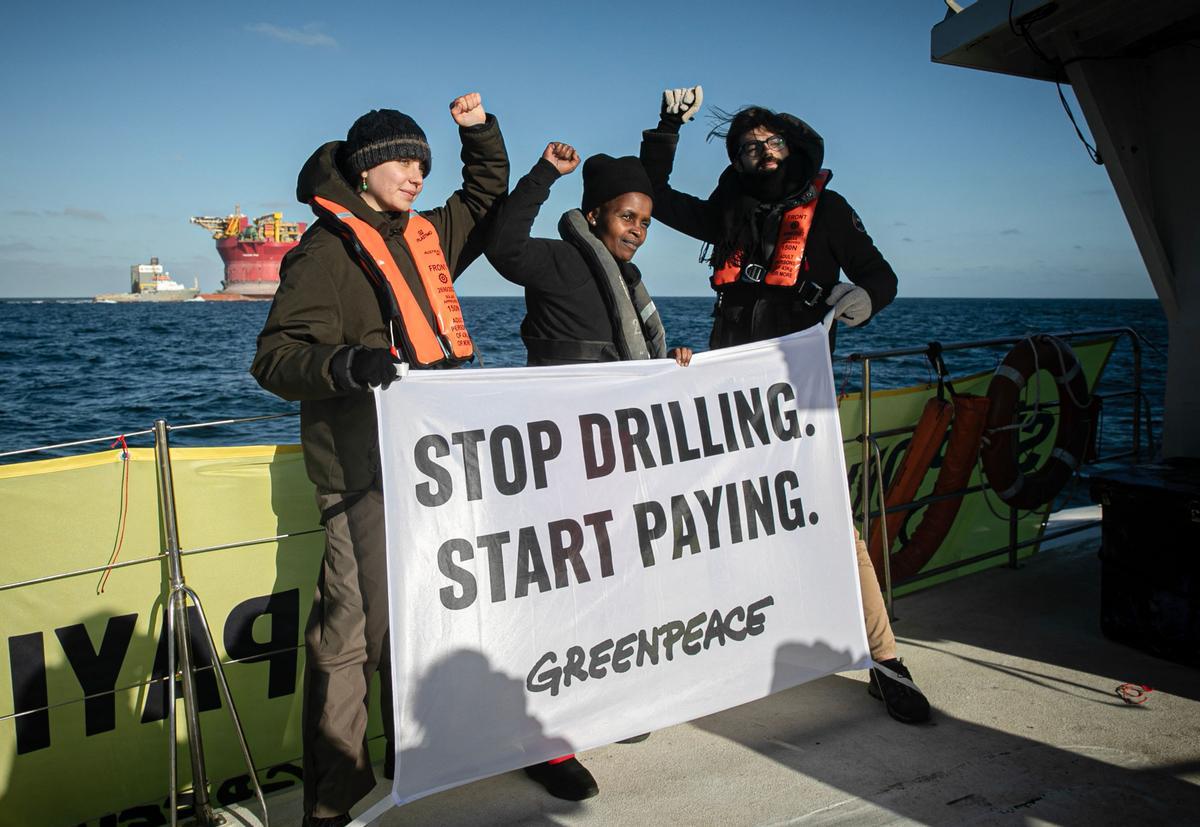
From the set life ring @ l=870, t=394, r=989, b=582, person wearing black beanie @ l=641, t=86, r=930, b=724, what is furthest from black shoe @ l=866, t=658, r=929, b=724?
life ring @ l=870, t=394, r=989, b=582

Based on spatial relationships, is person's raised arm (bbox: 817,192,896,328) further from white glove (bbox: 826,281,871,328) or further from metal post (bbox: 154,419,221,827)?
metal post (bbox: 154,419,221,827)

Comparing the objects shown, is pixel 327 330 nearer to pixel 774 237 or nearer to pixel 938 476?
pixel 774 237

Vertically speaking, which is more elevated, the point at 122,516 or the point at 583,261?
the point at 583,261

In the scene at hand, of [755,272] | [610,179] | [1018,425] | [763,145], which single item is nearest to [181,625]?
[610,179]

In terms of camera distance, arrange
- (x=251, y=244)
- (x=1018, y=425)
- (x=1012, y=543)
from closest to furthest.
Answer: (x=1018, y=425)
(x=1012, y=543)
(x=251, y=244)

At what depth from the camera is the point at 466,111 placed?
293cm

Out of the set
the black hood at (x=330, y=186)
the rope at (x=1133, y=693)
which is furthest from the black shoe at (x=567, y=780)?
the rope at (x=1133, y=693)

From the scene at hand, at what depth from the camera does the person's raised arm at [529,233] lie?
2.83 meters

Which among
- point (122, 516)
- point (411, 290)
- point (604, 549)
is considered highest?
point (411, 290)

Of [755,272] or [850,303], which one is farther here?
[755,272]

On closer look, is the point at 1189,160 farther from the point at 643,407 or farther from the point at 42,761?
the point at 42,761

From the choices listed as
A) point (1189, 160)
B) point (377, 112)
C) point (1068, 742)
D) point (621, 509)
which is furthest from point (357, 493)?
point (1189, 160)

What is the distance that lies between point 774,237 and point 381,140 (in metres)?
1.66

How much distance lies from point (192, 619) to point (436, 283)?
1.41 metres
